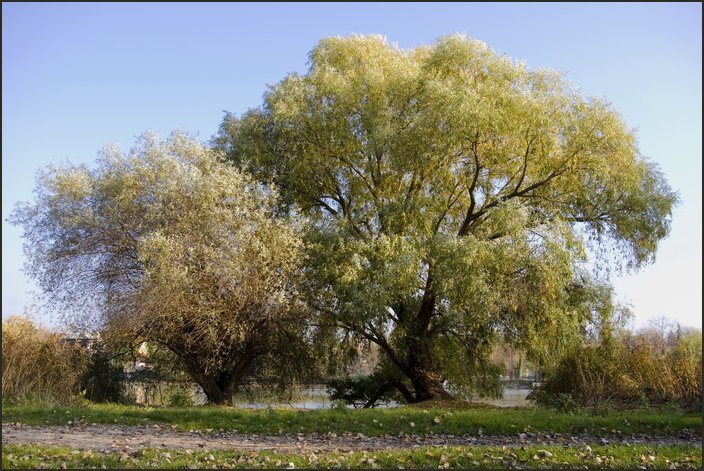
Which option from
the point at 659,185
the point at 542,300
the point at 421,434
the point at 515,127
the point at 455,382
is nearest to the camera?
the point at 421,434

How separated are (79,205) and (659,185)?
21.0 m

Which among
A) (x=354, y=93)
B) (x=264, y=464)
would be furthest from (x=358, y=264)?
(x=264, y=464)

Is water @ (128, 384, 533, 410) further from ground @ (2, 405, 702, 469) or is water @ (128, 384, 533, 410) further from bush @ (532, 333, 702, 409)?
ground @ (2, 405, 702, 469)

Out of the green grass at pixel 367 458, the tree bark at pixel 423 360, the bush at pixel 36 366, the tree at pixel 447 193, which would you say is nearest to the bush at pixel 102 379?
the bush at pixel 36 366

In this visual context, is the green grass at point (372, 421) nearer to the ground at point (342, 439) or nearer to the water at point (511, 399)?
the ground at point (342, 439)

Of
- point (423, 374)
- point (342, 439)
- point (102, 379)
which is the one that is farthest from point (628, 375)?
point (102, 379)

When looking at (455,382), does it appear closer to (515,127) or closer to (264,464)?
(515,127)

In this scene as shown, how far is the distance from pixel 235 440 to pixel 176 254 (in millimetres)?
8057

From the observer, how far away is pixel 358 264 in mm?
20016

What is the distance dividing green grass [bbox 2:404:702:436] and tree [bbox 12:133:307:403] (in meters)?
4.41

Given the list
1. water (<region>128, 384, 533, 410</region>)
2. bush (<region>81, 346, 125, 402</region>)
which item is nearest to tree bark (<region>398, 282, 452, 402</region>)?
water (<region>128, 384, 533, 410</region>)

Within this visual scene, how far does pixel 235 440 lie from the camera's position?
1225cm

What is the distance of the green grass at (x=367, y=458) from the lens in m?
9.48

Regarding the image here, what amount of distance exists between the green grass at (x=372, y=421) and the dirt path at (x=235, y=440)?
0.54 meters
